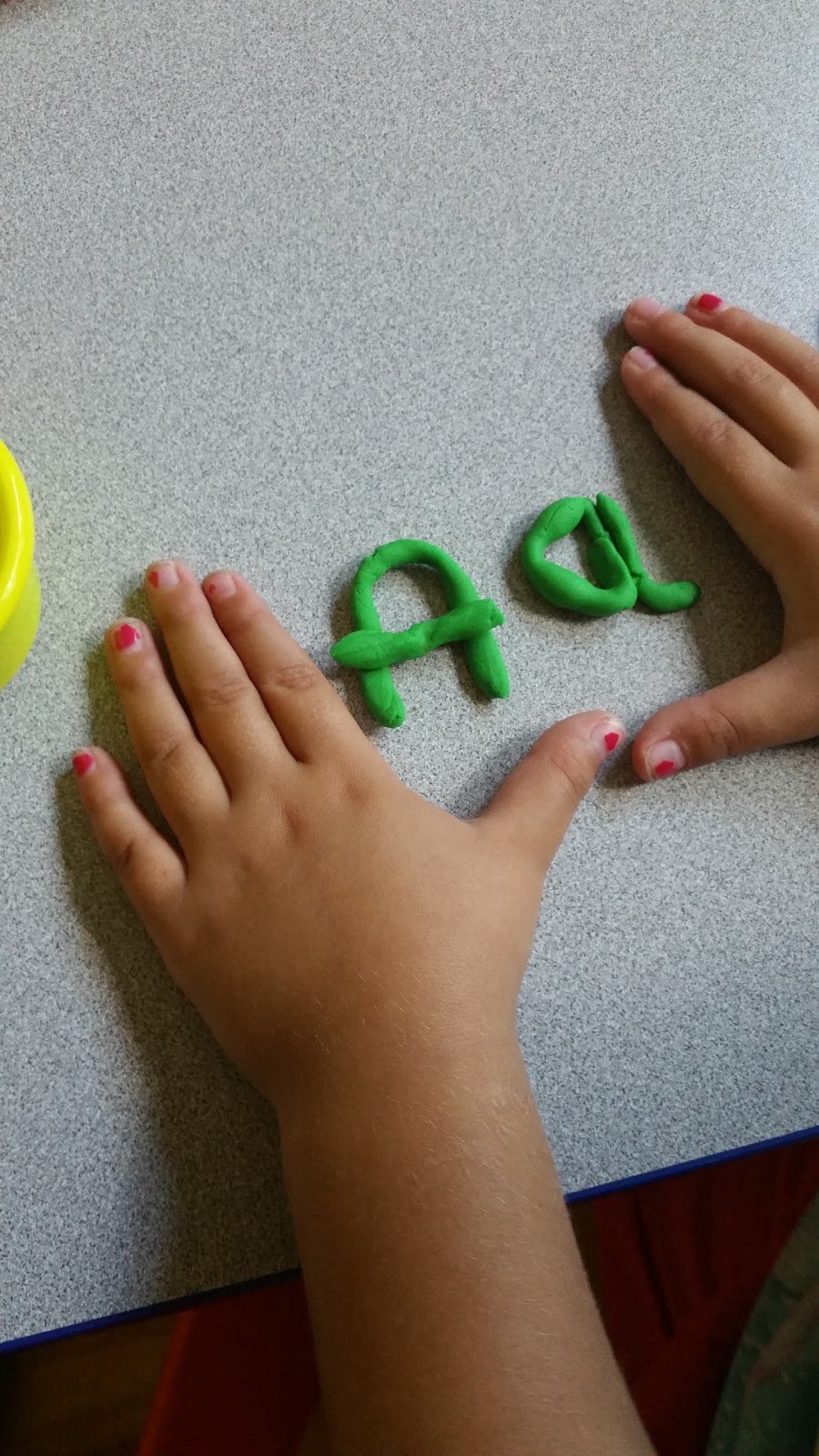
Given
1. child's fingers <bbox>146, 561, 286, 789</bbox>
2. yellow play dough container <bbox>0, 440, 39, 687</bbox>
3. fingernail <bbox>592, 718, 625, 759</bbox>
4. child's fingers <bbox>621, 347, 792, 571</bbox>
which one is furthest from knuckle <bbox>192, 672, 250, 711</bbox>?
child's fingers <bbox>621, 347, 792, 571</bbox>

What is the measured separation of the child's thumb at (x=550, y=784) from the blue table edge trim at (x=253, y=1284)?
168 mm

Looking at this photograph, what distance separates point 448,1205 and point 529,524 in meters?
0.40

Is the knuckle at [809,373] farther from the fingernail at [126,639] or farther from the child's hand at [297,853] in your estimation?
the fingernail at [126,639]

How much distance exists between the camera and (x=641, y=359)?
688 mm

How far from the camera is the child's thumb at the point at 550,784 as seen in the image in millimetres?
534

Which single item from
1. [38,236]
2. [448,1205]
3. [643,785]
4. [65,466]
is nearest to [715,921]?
[643,785]

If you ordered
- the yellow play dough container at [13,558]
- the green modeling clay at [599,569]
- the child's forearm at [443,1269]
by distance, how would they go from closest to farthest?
the child's forearm at [443,1269]
the yellow play dough container at [13,558]
the green modeling clay at [599,569]

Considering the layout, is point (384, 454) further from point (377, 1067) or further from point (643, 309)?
point (377, 1067)

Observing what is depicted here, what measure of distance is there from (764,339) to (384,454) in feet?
0.94

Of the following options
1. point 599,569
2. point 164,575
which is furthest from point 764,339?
point 164,575

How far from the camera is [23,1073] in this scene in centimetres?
49

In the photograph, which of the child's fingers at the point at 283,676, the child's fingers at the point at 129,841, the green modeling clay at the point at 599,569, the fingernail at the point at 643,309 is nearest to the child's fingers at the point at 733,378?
the fingernail at the point at 643,309

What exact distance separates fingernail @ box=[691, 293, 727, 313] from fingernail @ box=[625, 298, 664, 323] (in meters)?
0.03

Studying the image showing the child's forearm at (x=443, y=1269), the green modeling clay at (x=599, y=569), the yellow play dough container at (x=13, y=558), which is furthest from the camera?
the green modeling clay at (x=599, y=569)
